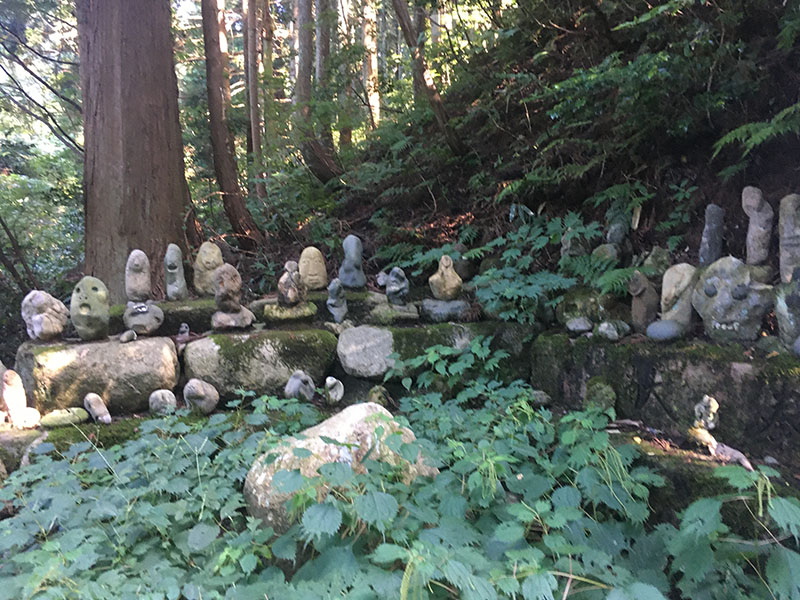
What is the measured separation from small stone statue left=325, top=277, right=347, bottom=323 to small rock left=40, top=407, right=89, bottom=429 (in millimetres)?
2071

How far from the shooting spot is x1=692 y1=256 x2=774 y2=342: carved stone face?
3.07 metres

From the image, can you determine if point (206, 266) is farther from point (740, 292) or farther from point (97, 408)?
point (740, 292)

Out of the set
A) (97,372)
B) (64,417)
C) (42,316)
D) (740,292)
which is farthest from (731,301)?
(42,316)

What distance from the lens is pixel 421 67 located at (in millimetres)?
5699

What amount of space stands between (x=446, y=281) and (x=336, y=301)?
1.06 meters

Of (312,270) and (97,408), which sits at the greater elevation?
(312,270)

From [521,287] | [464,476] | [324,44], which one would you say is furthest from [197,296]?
[324,44]

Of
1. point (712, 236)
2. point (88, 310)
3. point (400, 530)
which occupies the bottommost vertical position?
point (400, 530)

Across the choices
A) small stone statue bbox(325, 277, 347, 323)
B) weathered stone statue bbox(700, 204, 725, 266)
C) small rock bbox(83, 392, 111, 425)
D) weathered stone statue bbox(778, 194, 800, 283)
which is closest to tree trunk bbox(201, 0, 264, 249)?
small stone statue bbox(325, 277, 347, 323)

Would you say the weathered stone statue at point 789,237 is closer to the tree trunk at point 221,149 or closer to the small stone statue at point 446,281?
the small stone statue at point 446,281

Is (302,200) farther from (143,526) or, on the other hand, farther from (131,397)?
(143,526)

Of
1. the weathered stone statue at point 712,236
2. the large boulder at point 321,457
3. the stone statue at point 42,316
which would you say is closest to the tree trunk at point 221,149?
the stone statue at point 42,316

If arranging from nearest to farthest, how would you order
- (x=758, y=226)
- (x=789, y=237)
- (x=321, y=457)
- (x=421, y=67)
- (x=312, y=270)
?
(x=321, y=457), (x=789, y=237), (x=758, y=226), (x=312, y=270), (x=421, y=67)

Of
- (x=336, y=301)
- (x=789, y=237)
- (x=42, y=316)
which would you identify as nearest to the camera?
(x=789, y=237)
